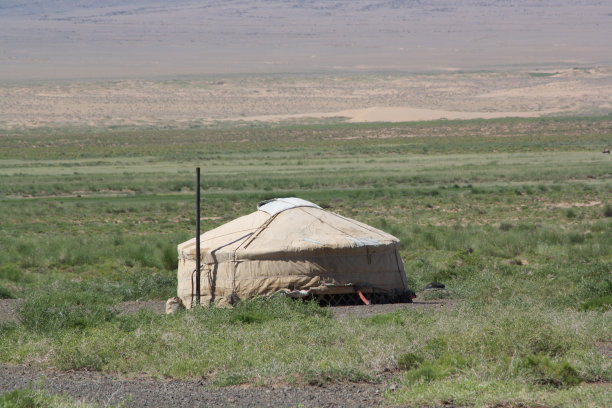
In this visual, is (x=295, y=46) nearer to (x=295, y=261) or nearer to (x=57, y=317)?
(x=295, y=261)

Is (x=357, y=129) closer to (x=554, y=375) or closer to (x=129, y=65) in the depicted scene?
(x=129, y=65)

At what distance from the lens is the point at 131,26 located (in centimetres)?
19562

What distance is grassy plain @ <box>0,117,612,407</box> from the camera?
8.90m

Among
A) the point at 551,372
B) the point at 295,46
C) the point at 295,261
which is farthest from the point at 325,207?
the point at 295,46

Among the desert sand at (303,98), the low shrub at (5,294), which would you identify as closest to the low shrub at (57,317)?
the low shrub at (5,294)

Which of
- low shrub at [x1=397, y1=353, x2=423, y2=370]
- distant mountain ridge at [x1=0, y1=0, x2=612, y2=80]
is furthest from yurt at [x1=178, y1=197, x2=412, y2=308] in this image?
distant mountain ridge at [x1=0, y1=0, x2=612, y2=80]

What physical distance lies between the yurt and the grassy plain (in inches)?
41.8

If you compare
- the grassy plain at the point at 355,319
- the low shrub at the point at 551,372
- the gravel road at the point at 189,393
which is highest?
the low shrub at the point at 551,372

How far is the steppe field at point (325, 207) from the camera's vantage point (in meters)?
8.65

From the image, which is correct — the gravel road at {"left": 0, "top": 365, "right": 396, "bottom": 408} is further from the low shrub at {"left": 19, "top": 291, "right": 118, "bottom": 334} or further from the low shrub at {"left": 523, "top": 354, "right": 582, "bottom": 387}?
the low shrub at {"left": 19, "top": 291, "right": 118, "bottom": 334}

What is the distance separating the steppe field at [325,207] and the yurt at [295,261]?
2.31 feet

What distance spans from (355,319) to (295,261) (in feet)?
8.07

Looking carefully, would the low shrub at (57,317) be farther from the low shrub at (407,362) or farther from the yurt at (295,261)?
the low shrub at (407,362)

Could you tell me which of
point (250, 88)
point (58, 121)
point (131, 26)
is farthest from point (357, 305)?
point (131, 26)
